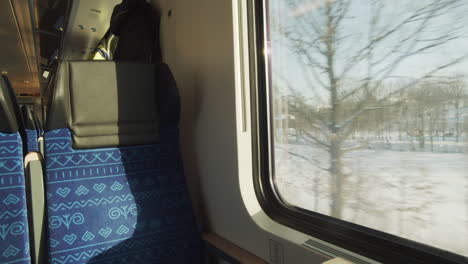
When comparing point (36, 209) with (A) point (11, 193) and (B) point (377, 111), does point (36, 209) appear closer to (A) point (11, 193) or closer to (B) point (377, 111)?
(A) point (11, 193)

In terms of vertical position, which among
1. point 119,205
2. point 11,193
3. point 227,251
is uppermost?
point 11,193

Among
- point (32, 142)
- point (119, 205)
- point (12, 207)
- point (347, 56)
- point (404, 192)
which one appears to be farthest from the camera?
point (32, 142)

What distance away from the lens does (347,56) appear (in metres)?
0.99

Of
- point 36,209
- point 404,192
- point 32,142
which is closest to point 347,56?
point 404,192

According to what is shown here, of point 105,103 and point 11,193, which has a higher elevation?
point 105,103

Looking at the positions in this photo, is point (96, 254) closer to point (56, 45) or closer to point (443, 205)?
point (443, 205)

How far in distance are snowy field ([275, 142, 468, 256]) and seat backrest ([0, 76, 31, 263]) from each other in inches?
42.1

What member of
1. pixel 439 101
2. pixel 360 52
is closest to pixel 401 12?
pixel 360 52

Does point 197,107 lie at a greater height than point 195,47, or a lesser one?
lesser

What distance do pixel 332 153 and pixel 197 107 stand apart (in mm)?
787

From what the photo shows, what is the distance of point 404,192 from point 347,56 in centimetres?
45

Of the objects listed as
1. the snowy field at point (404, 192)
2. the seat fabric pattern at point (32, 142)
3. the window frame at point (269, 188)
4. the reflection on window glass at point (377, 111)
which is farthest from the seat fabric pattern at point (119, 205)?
the seat fabric pattern at point (32, 142)

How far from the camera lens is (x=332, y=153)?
107 cm

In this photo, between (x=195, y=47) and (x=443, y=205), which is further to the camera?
(x=195, y=47)
